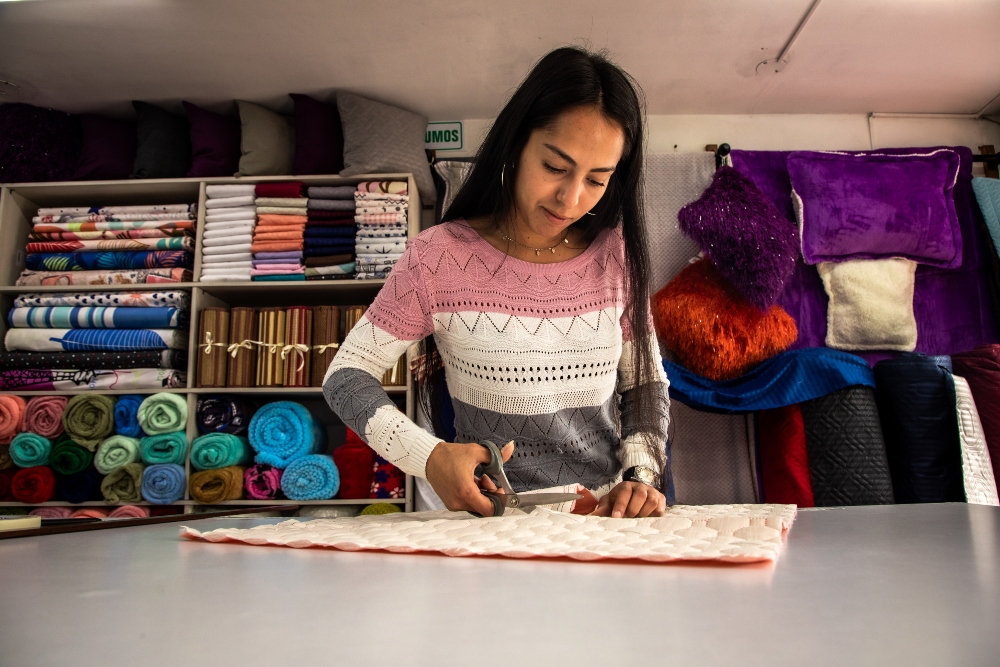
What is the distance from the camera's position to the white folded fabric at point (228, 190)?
2734mm

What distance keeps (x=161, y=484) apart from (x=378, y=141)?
1.60 metres

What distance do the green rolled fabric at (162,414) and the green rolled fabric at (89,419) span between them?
0.44 ft

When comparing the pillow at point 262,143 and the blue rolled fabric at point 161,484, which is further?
the pillow at point 262,143

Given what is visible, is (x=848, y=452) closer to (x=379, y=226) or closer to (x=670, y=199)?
(x=670, y=199)

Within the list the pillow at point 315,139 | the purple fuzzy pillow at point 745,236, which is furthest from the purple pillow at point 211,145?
the purple fuzzy pillow at point 745,236

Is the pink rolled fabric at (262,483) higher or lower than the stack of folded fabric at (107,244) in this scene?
lower

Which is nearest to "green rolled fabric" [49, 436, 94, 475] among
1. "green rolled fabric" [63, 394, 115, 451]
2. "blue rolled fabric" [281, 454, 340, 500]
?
"green rolled fabric" [63, 394, 115, 451]

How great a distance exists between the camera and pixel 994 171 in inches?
119

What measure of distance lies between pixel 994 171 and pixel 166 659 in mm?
3795

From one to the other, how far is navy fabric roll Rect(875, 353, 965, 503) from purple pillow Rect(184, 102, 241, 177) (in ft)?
8.98

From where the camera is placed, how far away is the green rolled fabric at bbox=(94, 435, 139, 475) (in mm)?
2506

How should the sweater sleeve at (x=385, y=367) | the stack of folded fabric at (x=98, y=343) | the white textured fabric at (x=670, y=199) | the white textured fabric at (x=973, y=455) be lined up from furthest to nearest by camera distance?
the white textured fabric at (x=670, y=199) < the stack of folded fabric at (x=98, y=343) < the white textured fabric at (x=973, y=455) < the sweater sleeve at (x=385, y=367)

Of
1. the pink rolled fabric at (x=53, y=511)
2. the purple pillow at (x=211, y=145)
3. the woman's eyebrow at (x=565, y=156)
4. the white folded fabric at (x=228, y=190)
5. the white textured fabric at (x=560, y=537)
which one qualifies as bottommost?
the pink rolled fabric at (x=53, y=511)

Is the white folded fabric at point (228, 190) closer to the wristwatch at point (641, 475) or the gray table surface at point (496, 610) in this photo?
the wristwatch at point (641, 475)
